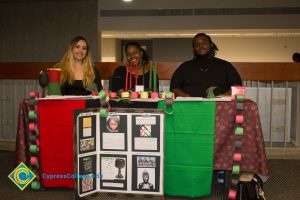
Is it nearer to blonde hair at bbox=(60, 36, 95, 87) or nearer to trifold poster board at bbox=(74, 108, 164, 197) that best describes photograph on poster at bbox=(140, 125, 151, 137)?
→ trifold poster board at bbox=(74, 108, 164, 197)

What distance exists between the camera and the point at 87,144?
2.18 metres

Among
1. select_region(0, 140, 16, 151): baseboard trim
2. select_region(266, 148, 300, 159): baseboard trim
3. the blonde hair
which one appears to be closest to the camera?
the blonde hair

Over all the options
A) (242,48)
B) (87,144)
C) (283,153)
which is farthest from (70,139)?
(242,48)

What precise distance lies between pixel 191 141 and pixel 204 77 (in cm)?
90

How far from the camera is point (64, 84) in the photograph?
2793 millimetres

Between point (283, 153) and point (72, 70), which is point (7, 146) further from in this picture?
point (283, 153)

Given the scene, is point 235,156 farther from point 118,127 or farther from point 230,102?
point 118,127

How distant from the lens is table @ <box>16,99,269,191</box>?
7.26 ft

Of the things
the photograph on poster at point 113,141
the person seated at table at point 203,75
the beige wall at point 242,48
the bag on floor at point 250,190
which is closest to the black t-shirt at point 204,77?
the person seated at table at point 203,75

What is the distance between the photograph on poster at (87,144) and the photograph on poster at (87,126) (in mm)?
35

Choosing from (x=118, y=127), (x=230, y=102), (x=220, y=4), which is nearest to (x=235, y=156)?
(x=230, y=102)

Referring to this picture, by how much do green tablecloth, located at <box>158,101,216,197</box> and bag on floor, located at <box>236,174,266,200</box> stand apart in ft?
0.71

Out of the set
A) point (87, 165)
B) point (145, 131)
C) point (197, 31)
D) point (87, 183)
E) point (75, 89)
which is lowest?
point (87, 183)

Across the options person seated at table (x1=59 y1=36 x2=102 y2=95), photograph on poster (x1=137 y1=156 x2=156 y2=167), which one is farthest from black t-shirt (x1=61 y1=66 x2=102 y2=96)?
photograph on poster (x1=137 y1=156 x2=156 y2=167)
